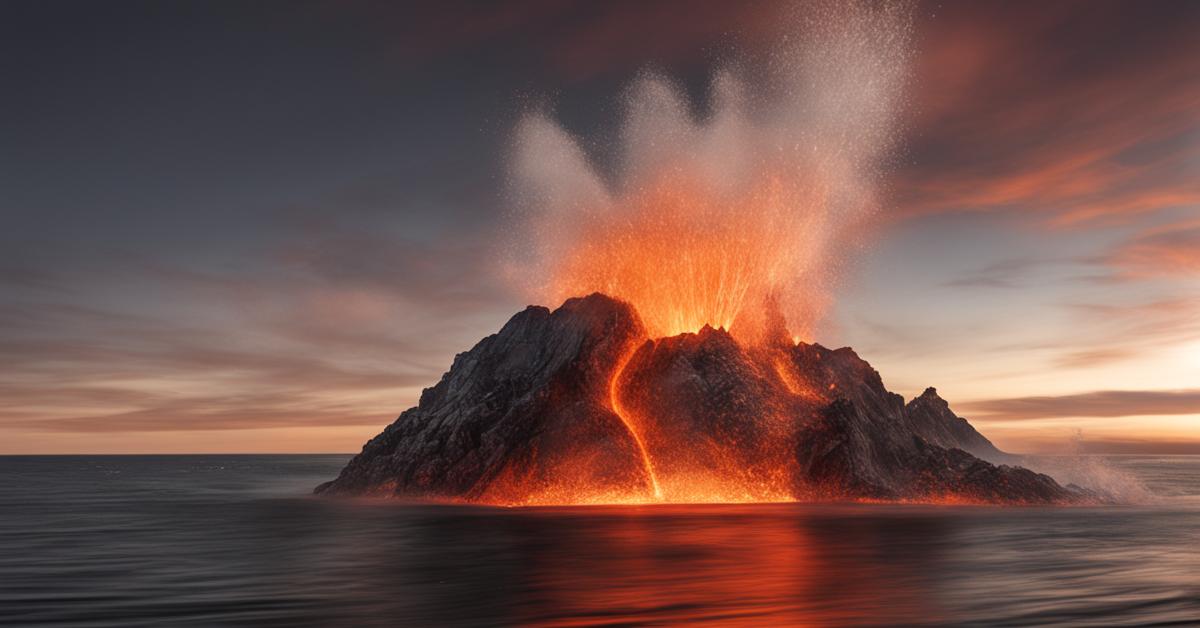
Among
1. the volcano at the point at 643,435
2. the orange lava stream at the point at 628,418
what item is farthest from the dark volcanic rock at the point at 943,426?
the orange lava stream at the point at 628,418

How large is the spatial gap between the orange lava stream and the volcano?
15cm

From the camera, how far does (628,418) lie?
89125 millimetres

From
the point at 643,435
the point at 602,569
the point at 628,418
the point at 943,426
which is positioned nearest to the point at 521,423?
the point at 628,418

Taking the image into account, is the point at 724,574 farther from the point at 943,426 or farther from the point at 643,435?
the point at 943,426

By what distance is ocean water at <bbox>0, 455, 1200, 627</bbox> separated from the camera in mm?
29156

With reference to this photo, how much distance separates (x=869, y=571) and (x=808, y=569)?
2482mm

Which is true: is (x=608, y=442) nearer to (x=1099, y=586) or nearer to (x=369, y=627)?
(x=1099, y=586)

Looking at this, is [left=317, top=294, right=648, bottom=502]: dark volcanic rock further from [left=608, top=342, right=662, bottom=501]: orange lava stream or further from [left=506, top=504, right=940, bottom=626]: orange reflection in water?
[left=506, top=504, right=940, bottom=626]: orange reflection in water

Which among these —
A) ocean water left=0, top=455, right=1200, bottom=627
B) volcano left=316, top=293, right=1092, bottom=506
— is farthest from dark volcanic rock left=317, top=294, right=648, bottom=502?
ocean water left=0, top=455, right=1200, bottom=627

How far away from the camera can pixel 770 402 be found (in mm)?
90188

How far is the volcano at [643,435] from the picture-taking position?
83312mm

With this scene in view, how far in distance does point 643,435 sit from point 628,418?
284 centimetres

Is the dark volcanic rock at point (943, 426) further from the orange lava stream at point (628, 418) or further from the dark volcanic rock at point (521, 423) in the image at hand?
the dark volcanic rock at point (521, 423)

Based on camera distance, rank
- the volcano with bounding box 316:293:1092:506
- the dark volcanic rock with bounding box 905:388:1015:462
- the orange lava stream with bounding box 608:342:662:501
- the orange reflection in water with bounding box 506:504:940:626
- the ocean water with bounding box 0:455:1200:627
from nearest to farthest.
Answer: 1. the orange reflection in water with bounding box 506:504:940:626
2. the ocean water with bounding box 0:455:1200:627
3. the orange lava stream with bounding box 608:342:662:501
4. the volcano with bounding box 316:293:1092:506
5. the dark volcanic rock with bounding box 905:388:1015:462
